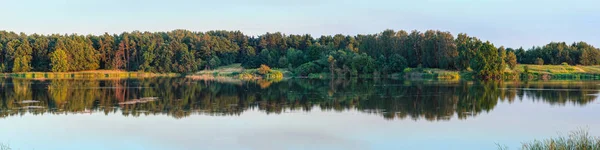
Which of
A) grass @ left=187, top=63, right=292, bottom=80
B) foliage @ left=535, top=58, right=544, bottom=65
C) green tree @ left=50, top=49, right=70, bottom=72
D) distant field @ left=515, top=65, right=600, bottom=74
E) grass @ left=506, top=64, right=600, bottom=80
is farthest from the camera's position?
green tree @ left=50, top=49, right=70, bottom=72

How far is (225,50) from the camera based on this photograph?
99.4 meters

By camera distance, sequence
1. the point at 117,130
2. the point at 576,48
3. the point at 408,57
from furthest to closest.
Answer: the point at 576,48 → the point at 408,57 → the point at 117,130

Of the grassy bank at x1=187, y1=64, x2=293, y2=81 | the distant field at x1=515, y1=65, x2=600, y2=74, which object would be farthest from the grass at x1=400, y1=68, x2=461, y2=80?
the grassy bank at x1=187, y1=64, x2=293, y2=81

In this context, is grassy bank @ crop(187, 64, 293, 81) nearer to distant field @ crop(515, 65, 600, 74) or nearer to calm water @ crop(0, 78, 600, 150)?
distant field @ crop(515, 65, 600, 74)

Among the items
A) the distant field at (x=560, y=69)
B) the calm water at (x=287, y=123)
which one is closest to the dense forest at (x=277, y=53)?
the distant field at (x=560, y=69)

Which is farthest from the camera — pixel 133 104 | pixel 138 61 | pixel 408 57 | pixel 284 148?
pixel 138 61

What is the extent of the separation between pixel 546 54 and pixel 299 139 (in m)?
83.7

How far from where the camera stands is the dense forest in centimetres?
7544

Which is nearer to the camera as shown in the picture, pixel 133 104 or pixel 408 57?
pixel 133 104

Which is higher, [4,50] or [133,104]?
[4,50]

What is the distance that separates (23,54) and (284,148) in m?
86.5

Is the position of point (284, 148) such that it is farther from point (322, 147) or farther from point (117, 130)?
point (117, 130)

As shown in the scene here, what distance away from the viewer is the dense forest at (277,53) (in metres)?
75.4

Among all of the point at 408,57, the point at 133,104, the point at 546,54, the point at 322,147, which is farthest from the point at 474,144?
the point at 546,54
